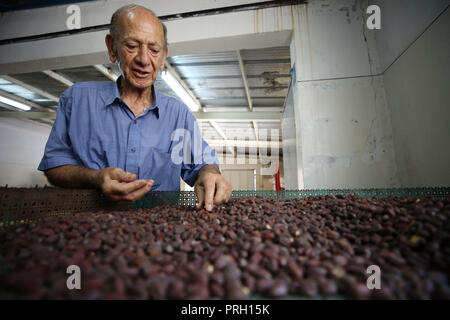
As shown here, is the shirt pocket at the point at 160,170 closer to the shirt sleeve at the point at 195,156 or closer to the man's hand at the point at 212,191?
the shirt sleeve at the point at 195,156

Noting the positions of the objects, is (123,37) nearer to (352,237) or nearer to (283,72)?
(352,237)

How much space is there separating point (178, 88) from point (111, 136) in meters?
3.86

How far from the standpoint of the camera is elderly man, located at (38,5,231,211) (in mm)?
1510

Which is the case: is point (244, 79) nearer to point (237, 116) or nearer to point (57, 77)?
point (237, 116)

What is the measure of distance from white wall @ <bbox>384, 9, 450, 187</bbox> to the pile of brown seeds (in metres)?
1.12

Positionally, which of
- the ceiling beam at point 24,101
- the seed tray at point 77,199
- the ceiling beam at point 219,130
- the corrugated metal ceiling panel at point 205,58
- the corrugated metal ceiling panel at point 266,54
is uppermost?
the ceiling beam at point 24,101

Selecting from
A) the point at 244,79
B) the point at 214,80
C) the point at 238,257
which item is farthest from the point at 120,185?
the point at 214,80

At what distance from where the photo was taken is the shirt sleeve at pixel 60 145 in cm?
138

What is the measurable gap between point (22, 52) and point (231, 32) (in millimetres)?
3777

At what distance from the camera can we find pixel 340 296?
47 cm

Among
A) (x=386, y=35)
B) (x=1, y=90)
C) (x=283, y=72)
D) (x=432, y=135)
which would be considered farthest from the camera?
(x=1, y=90)

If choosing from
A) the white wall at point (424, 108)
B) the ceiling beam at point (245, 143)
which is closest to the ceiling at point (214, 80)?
the white wall at point (424, 108)

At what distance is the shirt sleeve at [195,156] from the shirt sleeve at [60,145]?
826 millimetres

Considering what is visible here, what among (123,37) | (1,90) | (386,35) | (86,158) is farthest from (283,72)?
(1,90)
